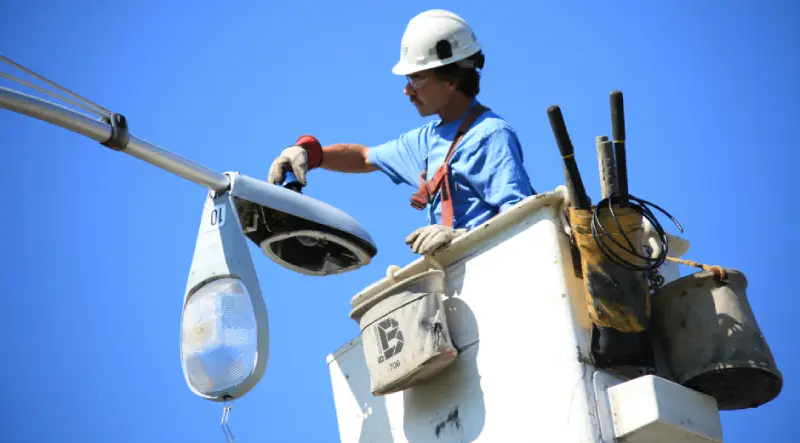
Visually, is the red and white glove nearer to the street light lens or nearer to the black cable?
the street light lens

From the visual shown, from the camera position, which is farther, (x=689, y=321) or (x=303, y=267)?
(x=303, y=267)

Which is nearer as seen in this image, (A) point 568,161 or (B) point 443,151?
(A) point 568,161

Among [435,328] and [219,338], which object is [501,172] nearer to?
[435,328]

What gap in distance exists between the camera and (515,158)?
8.76 m

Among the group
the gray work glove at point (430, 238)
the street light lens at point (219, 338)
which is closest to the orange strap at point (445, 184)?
the gray work glove at point (430, 238)

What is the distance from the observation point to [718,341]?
7.46 meters

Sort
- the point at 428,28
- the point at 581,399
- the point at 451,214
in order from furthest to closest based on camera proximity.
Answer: the point at 428,28 < the point at 451,214 < the point at 581,399

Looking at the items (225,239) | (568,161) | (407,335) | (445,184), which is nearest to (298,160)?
(445,184)

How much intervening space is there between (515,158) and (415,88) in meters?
1.14

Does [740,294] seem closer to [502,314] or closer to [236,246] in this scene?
[502,314]

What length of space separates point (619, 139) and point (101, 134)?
297 cm

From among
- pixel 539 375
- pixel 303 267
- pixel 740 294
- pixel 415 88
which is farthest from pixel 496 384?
pixel 415 88

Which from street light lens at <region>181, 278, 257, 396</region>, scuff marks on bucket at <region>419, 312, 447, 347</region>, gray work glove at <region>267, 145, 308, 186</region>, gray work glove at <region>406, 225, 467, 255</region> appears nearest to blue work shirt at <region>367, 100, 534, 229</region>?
gray work glove at <region>406, 225, 467, 255</region>

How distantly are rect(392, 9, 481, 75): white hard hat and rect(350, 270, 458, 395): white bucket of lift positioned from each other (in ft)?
6.31
